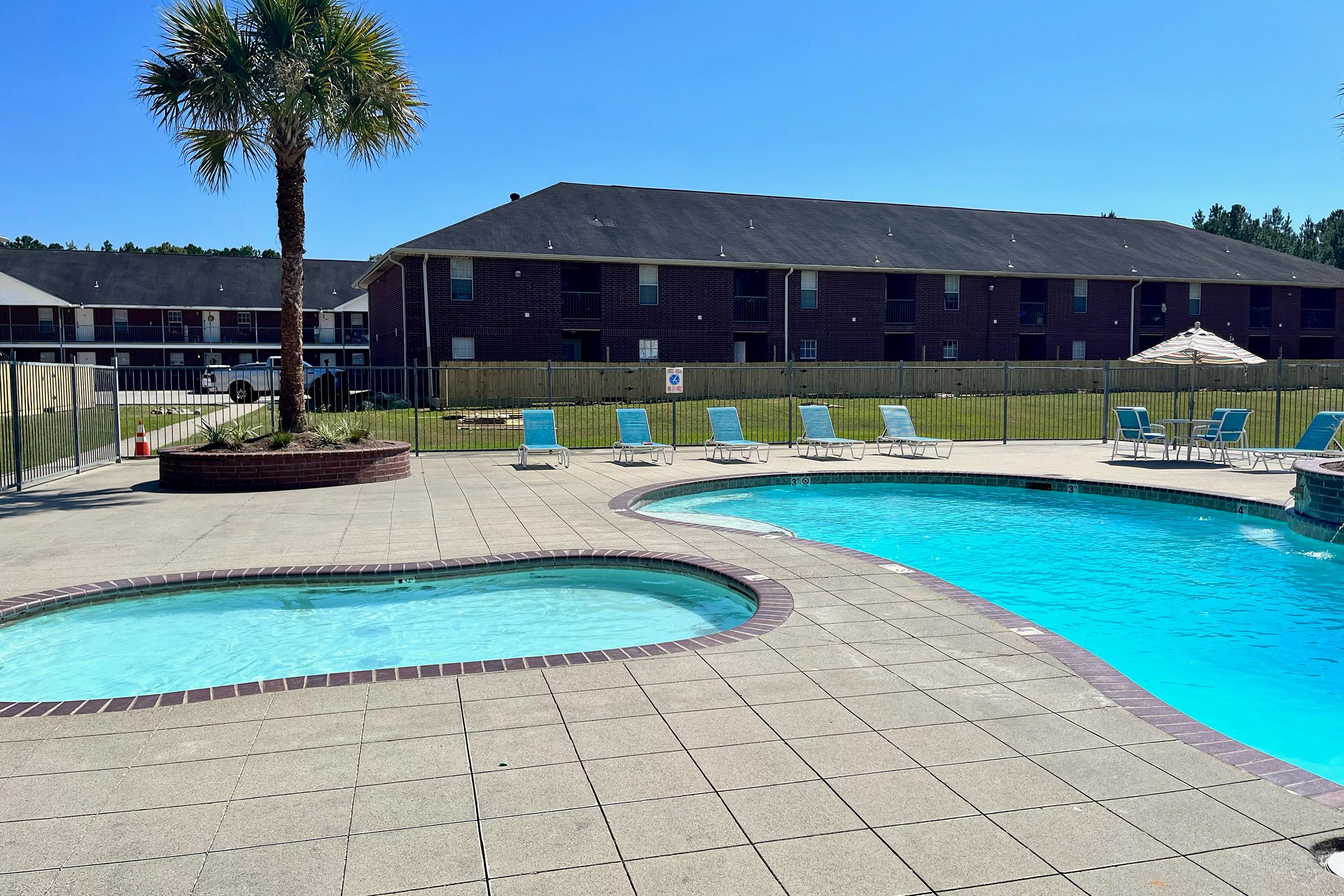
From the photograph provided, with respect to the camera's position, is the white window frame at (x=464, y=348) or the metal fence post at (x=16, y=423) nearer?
the metal fence post at (x=16, y=423)

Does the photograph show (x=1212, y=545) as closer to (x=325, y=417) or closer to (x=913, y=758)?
(x=913, y=758)

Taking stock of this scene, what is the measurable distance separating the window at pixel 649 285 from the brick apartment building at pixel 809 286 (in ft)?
0.27

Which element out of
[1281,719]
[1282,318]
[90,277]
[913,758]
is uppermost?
[90,277]

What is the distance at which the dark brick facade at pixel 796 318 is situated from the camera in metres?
34.5

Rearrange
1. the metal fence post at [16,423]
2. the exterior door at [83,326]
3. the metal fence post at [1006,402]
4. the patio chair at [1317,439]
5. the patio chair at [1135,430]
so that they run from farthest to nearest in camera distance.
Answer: the exterior door at [83,326] → the metal fence post at [1006,402] → the patio chair at [1135,430] → the patio chair at [1317,439] → the metal fence post at [16,423]

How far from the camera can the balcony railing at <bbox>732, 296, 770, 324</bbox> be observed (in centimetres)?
3853

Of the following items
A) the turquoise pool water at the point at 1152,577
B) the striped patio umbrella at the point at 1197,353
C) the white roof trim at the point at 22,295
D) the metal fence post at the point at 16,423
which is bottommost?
the turquoise pool water at the point at 1152,577

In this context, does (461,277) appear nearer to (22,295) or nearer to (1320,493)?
(1320,493)

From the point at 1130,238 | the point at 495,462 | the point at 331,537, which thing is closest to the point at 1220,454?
the point at 495,462

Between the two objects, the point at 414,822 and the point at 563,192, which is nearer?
the point at 414,822

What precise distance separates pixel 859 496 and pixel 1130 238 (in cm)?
4011

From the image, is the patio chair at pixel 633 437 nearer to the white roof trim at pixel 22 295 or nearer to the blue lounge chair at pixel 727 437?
the blue lounge chair at pixel 727 437

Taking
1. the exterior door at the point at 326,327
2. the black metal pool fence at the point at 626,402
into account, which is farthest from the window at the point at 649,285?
the exterior door at the point at 326,327

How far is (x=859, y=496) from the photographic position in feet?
47.1
